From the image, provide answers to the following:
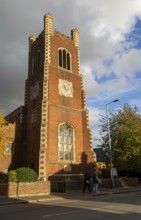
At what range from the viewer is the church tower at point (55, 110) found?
1375 inches

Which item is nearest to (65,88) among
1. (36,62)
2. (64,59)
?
(64,59)

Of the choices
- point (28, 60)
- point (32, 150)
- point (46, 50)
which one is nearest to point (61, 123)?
point (32, 150)

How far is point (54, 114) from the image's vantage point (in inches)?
1442

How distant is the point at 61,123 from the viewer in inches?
1462

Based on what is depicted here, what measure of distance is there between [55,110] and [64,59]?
9.61 metres

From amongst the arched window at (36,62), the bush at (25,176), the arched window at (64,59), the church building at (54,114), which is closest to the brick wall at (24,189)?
the bush at (25,176)

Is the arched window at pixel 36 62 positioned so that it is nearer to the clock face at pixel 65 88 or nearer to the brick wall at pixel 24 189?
the clock face at pixel 65 88

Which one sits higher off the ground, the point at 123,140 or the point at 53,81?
the point at 53,81

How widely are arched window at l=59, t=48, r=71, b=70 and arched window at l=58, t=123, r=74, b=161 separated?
31.6ft

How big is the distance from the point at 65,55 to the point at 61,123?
11704 millimetres

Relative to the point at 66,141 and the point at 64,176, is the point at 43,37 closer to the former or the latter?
the point at 66,141

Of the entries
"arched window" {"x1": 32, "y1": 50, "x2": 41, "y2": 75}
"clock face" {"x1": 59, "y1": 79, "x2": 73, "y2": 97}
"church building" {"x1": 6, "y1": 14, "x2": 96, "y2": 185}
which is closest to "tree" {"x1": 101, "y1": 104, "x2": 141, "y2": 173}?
→ "church building" {"x1": 6, "y1": 14, "x2": 96, "y2": 185}

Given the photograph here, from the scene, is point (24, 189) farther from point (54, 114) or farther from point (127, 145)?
point (127, 145)

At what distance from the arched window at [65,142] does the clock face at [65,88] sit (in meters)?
4.59
